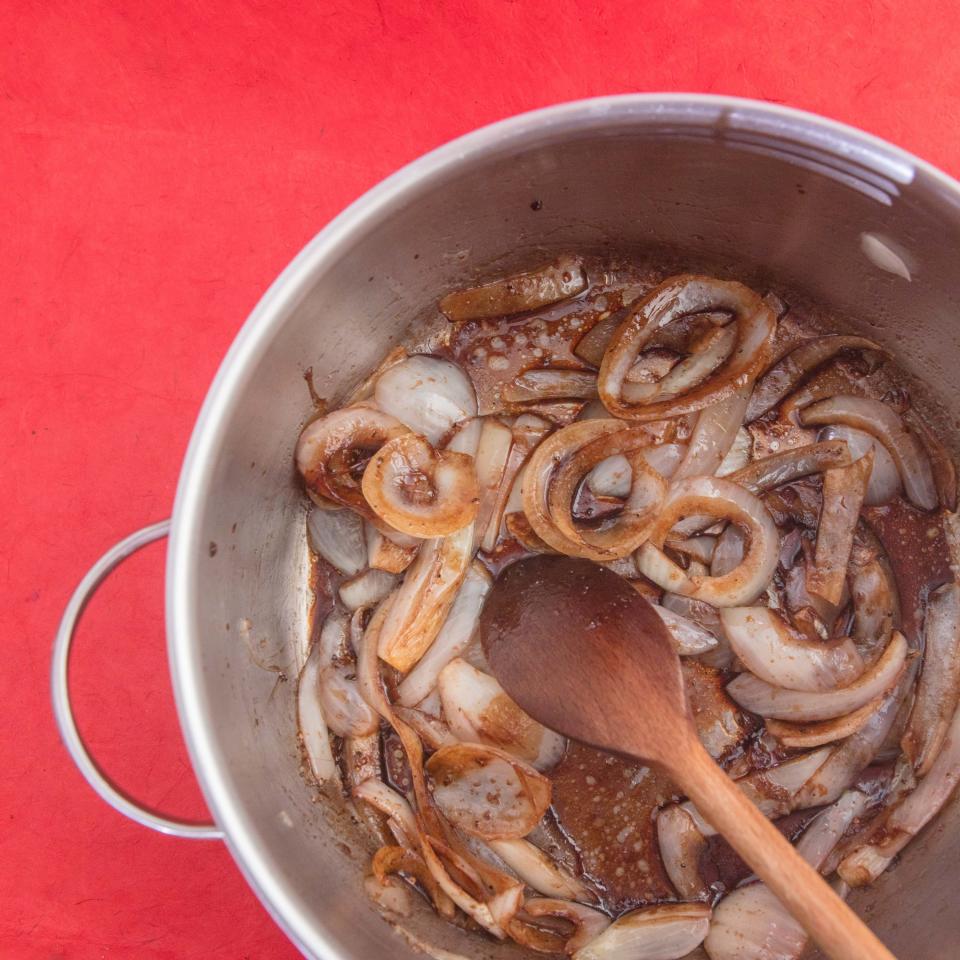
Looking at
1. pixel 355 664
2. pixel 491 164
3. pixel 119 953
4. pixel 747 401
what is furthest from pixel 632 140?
pixel 119 953

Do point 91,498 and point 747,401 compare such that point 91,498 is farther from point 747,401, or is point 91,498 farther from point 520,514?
point 747,401

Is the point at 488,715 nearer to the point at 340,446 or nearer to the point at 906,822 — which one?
the point at 340,446

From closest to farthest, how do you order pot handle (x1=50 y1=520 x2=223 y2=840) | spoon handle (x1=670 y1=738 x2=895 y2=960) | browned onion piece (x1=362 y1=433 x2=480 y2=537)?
spoon handle (x1=670 y1=738 x2=895 y2=960)
pot handle (x1=50 y1=520 x2=223 y2=840)
browned onion piece (x1=362 y1=433 x2=480 y2=537)

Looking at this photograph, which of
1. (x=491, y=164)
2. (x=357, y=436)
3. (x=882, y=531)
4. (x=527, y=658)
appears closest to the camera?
(x=491, y=164)

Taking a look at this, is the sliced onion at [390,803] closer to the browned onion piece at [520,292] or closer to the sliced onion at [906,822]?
the sliced onion at [906,822]

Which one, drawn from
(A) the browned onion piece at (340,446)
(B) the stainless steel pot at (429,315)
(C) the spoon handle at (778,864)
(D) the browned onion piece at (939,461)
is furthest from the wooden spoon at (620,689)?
(D) the browned onion piece at (939,461)

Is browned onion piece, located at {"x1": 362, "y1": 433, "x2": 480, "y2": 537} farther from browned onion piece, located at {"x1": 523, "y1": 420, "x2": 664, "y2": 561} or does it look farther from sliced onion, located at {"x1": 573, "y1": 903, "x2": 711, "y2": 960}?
sliced onion, located at {"x1": 573, "y1": 903, "x2": 711, "y2": 960}

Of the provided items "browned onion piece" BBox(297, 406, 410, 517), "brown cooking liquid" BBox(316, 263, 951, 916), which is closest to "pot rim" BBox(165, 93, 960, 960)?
"browned onion piece" BBox(297, 406, 410, 517)
